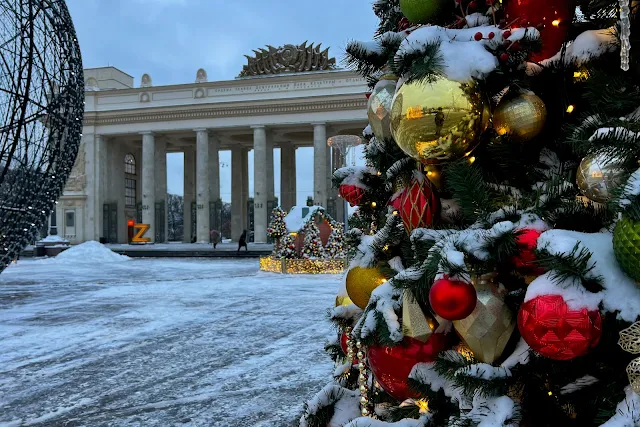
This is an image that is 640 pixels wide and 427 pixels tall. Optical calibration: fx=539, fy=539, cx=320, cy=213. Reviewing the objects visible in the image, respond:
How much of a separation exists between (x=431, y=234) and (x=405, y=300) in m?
0.24

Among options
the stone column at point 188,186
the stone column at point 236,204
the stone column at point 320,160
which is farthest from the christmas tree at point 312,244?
the stone column at point 188,186

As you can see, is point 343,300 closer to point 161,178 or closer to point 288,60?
point 288,60

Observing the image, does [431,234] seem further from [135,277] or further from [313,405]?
[135,277]

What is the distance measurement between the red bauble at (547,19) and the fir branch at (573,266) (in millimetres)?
871

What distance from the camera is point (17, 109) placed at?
686 centimetres

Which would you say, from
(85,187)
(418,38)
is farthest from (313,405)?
(85,187)

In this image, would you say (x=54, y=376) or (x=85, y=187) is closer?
(x=54, y=376)

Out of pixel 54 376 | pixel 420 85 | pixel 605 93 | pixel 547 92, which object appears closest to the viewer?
pixel 605 93

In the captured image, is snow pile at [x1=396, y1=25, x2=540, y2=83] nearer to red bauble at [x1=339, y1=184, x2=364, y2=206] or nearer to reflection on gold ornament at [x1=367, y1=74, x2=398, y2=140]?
reflection on gold ornament at [x1=367, y1=74, x2=398, y2=140]

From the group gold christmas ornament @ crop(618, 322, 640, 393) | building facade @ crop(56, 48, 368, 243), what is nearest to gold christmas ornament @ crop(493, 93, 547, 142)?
gold christmas ornament @ crop(618, 322, 640, 393)

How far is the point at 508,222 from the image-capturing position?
143cm

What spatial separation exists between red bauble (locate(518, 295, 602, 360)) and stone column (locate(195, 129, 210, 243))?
37.9 m

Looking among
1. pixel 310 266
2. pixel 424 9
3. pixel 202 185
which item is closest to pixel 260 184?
pixel 202 185

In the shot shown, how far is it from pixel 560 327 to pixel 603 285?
5.8 inches
